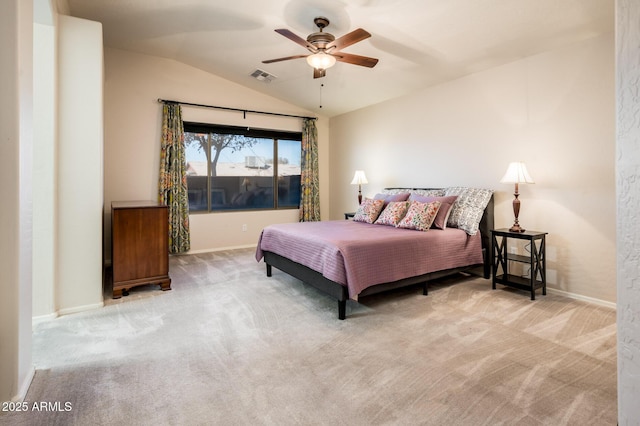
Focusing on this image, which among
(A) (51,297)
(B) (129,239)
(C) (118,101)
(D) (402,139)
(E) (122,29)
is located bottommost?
(A) (51,297)

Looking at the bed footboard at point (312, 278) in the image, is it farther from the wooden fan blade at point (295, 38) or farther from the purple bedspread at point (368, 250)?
the wooden fan blade at point (295, 38)

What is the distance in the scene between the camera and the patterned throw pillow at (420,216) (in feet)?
11.9

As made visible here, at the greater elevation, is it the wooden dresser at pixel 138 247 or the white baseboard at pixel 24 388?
the wooden dresser at pixel 138 247

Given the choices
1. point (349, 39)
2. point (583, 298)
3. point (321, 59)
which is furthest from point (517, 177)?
point (321, 59)

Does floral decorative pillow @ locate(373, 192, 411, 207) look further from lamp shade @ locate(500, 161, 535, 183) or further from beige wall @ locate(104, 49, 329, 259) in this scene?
beige wall @ locate(104, 49, 329, 259)

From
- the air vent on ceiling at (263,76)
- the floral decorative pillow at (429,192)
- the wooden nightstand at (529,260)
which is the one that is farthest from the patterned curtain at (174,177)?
the wooden nightstand at (529,260)

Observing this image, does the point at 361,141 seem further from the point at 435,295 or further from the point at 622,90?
the point at 622,90

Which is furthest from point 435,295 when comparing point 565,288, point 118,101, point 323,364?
point 118,101

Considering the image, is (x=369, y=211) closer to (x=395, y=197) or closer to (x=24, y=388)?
(x=395, y=197)

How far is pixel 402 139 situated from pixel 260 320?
366 cm

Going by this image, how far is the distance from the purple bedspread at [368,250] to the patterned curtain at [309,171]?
2.53m

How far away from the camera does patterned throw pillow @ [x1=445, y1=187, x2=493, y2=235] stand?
12.5 feet

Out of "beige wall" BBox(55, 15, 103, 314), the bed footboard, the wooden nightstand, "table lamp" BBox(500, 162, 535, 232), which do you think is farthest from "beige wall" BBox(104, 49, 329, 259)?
"table lamp" BBox(500, 162, 535, 232)

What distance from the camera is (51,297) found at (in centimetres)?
273
